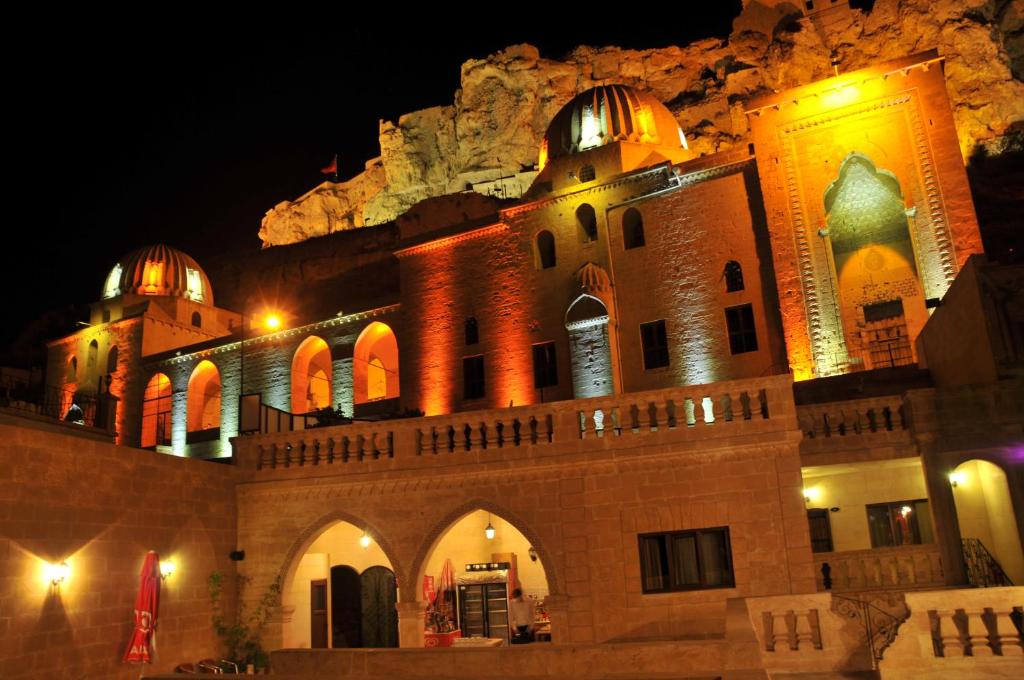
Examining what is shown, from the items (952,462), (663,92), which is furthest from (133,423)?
(663,92)

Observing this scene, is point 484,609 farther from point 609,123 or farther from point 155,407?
point 155,407

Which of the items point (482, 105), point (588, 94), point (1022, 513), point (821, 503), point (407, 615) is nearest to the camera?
A: point (407, 615)

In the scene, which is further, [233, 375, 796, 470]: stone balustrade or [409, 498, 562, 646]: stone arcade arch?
[409, 498, 562, 646]: stone arcade arch

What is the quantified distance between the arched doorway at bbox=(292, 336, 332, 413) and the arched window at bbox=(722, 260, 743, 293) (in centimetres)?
1645

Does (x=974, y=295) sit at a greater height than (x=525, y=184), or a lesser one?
lesser

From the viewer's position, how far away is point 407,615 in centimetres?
1360

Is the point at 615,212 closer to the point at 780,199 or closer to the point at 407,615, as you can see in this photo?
the point at 780,199

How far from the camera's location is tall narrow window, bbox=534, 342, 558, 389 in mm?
27016

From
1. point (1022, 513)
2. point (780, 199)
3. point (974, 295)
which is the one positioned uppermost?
point (780, 199)

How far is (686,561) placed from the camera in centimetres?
1225

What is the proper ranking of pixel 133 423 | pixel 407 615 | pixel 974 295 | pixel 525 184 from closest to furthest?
pixel 407 615 → pixel 974 295 → pixel 133 423 → pixel 525 184

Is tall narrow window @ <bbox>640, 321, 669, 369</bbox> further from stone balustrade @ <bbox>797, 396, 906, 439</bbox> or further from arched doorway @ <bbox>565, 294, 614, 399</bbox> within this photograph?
stone balustrade @ <bbox>797, 396, 906, 439</bbox>

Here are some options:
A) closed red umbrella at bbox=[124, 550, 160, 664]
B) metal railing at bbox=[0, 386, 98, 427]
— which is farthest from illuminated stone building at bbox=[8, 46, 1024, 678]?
closed red umbrella at bbox=[124, 550, 160, 664]

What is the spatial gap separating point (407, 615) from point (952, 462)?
34.2ft
